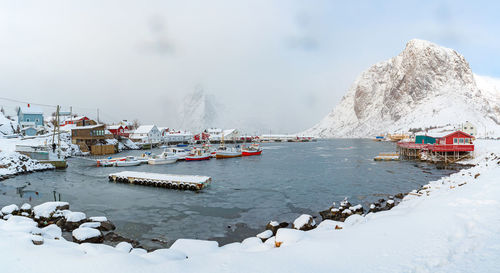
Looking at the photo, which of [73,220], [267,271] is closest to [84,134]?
[73,220]

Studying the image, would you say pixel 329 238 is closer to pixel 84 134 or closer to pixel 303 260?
pixel 303 260

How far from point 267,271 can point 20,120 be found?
11077 centimetres

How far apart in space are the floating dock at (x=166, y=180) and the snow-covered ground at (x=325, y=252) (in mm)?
17890

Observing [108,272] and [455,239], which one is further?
[455,239]

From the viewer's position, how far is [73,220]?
57.5 feet

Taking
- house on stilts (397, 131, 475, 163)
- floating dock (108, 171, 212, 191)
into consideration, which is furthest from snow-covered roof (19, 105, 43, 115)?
house on stilts (397, 131, 475, 163)

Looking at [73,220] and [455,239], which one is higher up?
[455,239]

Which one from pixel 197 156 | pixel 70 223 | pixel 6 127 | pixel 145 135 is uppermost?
pixel 6 127

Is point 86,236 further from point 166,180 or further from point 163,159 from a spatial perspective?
point 163,159

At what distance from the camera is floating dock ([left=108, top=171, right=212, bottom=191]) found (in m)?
30.4

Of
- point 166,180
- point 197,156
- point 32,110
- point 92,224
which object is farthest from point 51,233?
point 32,110

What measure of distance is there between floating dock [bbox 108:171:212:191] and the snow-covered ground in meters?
17.9

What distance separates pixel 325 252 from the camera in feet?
32.3

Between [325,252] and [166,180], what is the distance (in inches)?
1004
